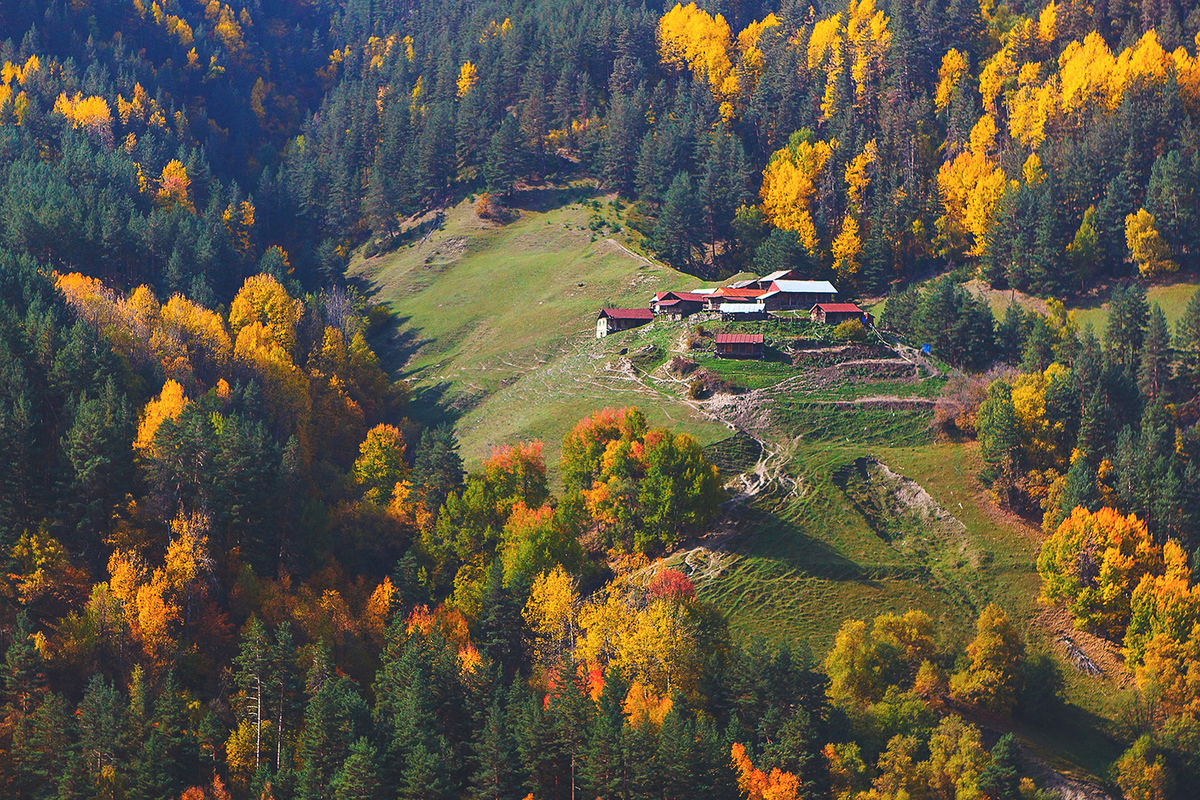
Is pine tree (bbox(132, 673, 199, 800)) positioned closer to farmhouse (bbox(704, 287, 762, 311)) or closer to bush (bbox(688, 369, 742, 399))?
bush (bbox(688, 369, 742, 399))

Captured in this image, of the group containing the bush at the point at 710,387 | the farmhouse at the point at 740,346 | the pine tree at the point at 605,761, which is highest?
the farmhouse at the point at 740,346

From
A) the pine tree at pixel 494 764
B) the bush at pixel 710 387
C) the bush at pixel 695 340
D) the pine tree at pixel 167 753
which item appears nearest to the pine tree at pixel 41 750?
the pine tree at pixel 167 753

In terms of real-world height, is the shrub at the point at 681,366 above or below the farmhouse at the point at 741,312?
below

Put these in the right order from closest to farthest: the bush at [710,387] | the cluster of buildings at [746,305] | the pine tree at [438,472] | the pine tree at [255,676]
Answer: the pine tree at [255,676] < the pine tree at [438,472] < the bush at [710,387] < the cluster of buildings at [746,305]

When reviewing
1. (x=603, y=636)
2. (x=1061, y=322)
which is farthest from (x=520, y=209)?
(x=603, y=636)

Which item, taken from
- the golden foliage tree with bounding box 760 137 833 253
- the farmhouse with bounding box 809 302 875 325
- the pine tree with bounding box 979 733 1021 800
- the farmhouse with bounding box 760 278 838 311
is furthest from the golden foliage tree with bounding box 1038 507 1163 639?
the golden foliage tree with bounding box 760 137 833 253

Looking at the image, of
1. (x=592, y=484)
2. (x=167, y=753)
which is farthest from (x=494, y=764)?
(x=592, y=484)

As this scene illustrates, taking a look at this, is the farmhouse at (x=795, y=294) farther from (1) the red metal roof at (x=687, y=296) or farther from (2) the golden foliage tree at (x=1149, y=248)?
(2) the golden foliage tree at (x=1149, y=248)

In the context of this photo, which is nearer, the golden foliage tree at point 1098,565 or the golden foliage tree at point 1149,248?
the golden foliage tree at point 1098,565
